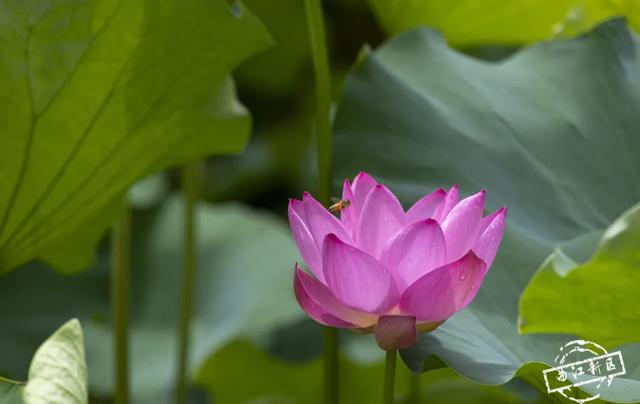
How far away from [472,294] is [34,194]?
39 centimetres

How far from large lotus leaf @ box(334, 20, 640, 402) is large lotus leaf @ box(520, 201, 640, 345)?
0.52ft

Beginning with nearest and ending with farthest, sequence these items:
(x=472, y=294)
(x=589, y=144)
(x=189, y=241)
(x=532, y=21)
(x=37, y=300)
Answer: (x=472, y=294)
(x=589, y=144)
(x=532, y=21)
(x=189, y=241)
(x=37, y=300)

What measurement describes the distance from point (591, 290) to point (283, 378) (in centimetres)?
102

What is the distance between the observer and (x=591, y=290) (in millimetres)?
682

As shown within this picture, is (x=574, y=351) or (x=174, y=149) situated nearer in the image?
(x=574, y=351)

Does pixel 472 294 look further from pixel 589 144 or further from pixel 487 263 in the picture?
pixel 589 144

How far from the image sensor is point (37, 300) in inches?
71.4

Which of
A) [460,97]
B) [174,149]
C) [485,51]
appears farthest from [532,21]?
[174,149]

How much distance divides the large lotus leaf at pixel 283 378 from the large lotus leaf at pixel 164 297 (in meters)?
0.03

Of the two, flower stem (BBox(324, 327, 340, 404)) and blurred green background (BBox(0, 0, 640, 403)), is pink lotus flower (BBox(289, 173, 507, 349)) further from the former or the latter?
blurred green background (BBox(0, 0, 640, 403))

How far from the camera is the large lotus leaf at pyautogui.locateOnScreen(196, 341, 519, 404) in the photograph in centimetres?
159

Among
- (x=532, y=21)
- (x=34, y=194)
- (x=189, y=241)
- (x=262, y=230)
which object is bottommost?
(x=262, y=230)

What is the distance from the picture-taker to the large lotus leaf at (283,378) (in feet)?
5.21


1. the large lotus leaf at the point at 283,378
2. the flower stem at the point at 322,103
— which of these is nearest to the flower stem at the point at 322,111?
the flower stem at the point at 322,103
